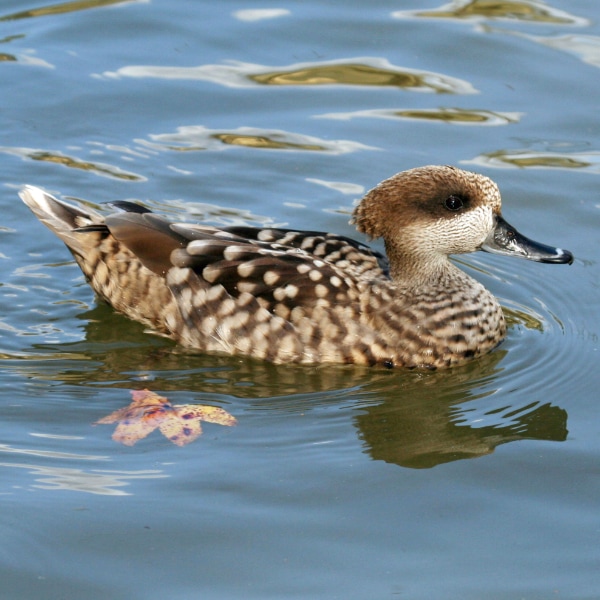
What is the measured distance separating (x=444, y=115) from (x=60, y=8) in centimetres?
436

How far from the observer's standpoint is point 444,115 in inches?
453

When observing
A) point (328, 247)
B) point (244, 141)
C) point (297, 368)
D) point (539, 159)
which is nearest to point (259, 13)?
point (244, 141)

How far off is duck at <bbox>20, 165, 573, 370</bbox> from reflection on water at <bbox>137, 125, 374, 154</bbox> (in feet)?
8.50

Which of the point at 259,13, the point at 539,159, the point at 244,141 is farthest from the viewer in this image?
the point at 259,13

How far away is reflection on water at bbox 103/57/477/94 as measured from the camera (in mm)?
12062

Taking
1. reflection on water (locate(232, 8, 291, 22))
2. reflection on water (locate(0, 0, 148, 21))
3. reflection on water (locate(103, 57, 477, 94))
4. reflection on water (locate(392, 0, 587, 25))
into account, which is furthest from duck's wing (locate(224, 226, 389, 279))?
reflection on water (locate(0, 0, 148, 21))

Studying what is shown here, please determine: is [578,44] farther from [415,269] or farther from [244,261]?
[244,261]

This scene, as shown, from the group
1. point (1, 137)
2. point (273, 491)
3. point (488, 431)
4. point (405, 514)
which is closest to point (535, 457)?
point (488, 431)

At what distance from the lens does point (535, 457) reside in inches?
276

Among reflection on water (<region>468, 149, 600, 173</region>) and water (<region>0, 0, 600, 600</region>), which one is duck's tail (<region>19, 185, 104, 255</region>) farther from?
reflection on water (<region>468, 149, 600, 173</region>)

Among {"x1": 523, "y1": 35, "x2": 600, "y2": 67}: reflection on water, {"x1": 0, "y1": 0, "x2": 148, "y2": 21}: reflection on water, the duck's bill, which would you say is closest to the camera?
the duck's bill

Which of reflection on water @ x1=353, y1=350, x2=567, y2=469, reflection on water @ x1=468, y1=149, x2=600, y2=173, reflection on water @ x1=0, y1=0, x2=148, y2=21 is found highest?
reflection on water @ x1=0, y1=0, x2=148, y2=21

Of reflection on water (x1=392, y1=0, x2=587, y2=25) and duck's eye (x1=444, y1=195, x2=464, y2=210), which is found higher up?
reflection on water (x1=392, y1=0, x2=587, y2=25)

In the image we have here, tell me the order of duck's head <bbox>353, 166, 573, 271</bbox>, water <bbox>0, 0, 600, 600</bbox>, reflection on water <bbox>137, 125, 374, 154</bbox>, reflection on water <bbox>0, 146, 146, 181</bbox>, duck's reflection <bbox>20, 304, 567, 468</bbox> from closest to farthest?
water <bbox>0, 0, 600, 600</bbox>, duck's reflection <bbox>20, 304, 567, 468</bbox>, duck's head <bbox>353, 166, 573, 271</bbox>, reflection on water <bbox>0, 146, 146, 181</bbox>, reflection on water <bbox>137, 125, 374, 154</bbox>
